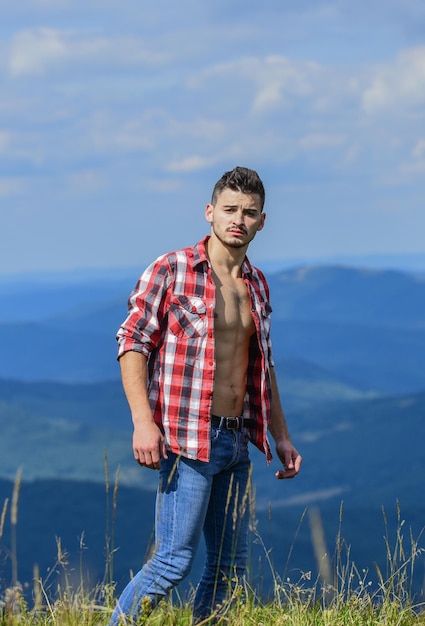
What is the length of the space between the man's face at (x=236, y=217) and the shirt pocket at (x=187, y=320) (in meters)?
0.30

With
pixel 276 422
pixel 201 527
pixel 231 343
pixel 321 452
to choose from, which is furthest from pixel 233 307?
pixel 321 452

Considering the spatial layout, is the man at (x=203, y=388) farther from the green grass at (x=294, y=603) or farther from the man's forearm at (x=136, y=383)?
the green grass at (x=294, y=603)

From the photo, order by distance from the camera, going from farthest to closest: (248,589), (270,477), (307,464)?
(307,464), (270,477), (248,589)

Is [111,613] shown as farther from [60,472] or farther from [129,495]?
[60,472]

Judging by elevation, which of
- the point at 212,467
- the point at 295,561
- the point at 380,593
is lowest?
the point at 295,561

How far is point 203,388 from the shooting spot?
13.3 feet

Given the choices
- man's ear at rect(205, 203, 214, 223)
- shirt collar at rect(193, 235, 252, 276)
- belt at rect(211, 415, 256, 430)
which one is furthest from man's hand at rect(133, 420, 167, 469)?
man's ear at rect(205, 203, 214, 223)

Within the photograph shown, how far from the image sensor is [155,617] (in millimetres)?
4309

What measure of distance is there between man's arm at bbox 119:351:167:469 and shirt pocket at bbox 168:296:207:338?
0.58 feet

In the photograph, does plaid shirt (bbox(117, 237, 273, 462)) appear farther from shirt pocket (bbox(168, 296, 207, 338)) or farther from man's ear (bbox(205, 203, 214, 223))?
man's ear (bbox(205, 203, 214, 223))

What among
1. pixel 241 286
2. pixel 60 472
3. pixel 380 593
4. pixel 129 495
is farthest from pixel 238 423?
pixel 60 472

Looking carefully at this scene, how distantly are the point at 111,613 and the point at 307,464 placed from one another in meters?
146

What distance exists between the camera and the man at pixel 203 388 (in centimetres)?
396

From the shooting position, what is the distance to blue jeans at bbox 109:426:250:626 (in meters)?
3.94
